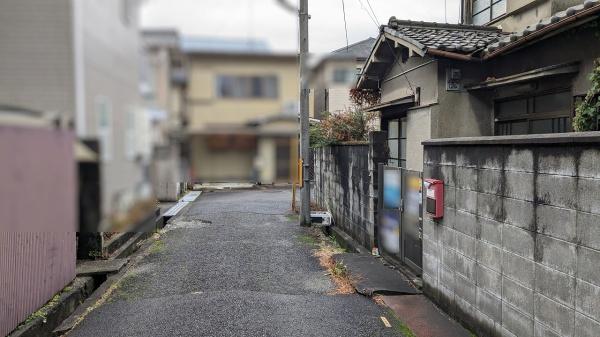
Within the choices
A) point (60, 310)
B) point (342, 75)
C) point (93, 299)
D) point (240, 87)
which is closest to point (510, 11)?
point (342, 75)

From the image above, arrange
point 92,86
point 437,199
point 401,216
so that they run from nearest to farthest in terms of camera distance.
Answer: point 92,86 → point 437,199 → point 401,216

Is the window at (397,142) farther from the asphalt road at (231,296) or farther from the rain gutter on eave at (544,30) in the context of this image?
the rain gutter on eave at (544,30)

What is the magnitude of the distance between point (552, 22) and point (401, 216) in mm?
3731

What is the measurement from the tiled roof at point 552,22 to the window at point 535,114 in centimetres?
107

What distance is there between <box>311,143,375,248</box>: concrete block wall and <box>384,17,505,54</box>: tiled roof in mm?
2354

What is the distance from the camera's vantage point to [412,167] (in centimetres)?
916

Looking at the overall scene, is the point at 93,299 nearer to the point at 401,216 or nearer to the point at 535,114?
the point at 401,216

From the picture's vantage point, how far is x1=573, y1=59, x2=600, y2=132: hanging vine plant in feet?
16.4

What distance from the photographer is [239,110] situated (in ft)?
3.33

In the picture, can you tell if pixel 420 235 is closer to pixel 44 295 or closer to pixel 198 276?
pixel 198 276

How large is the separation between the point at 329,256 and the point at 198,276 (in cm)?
284

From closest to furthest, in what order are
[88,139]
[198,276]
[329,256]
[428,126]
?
[88,139]
[198,276]
[428,126]
[329,256]

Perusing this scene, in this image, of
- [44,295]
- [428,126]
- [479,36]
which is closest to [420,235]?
[428,126]

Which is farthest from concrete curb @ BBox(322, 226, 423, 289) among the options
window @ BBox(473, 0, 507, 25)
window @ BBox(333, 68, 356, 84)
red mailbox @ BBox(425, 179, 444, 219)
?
window @ BBox(473, 0, 507, 25)
